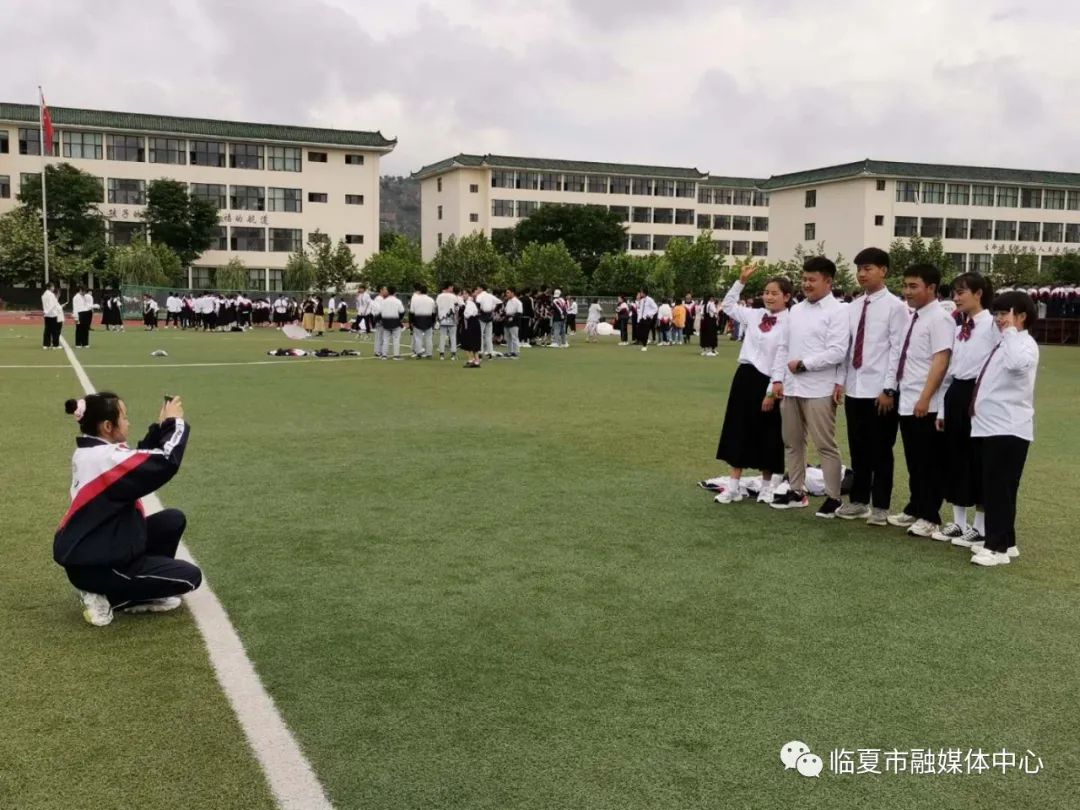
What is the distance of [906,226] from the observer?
73.2m

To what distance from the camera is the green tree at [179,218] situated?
58531 mm

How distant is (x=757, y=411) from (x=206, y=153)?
63.2 m

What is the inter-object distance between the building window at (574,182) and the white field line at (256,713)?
78.9m

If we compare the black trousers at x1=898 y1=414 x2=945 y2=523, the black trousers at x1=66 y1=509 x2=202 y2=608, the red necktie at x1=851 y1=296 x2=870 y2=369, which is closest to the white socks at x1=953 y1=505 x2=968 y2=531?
the black trousers at x1=898 y1=414 x2=945 y2=523

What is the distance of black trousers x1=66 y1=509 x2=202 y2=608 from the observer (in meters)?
4.33

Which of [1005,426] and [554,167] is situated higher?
[554,167]

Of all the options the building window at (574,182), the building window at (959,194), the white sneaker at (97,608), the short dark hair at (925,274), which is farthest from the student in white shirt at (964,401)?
the building window at (574,182)

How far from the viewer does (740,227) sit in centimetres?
9138

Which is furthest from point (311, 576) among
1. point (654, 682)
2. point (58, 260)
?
point (58, 260)

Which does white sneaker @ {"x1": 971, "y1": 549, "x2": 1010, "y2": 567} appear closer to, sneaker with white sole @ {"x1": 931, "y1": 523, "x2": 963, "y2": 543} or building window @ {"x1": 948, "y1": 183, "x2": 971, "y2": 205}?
sneaker with white sole @ {"x1": 931, "y1": 523, "x2": 963, "y2": 543}

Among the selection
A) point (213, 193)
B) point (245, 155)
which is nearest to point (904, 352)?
point (213, 193)

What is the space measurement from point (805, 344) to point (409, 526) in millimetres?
2915

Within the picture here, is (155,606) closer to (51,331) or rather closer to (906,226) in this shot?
(51,331)

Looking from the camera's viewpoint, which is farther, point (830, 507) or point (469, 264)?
point (469, 264)
